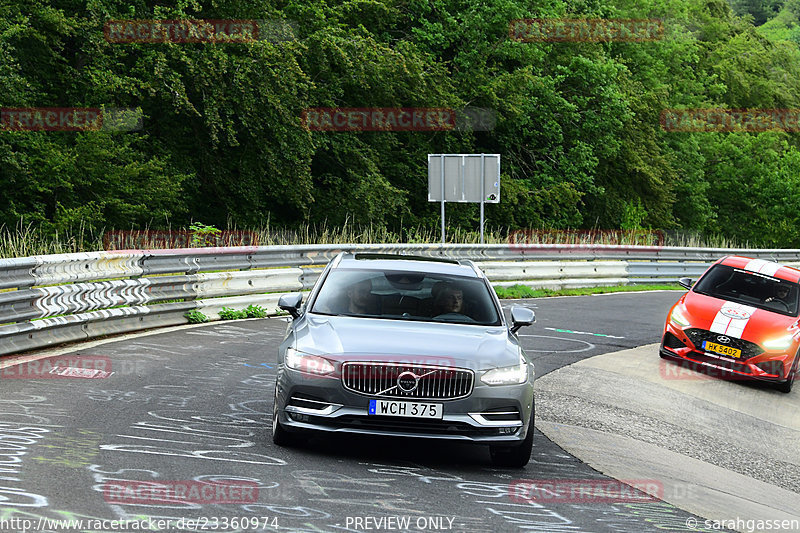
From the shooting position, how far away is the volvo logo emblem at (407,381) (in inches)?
280

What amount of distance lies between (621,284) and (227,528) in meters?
23.8

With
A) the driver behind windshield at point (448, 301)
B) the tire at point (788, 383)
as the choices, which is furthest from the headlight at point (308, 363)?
the tire at point (788, 383)

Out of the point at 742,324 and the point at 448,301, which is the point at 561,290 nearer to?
the point at 742,324

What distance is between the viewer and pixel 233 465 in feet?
22.1

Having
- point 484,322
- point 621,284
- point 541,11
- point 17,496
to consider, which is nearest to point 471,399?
point 484,322

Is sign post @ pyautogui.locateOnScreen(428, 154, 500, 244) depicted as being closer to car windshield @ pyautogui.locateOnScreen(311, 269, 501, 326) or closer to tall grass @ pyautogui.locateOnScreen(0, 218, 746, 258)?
tall grass @ pyautogui.locateOnScreen(0, 218, 746, 258)

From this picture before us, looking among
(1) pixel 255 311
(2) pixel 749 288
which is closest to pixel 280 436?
(1) pixel 255 311

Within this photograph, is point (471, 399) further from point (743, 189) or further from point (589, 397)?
point (743, 189)

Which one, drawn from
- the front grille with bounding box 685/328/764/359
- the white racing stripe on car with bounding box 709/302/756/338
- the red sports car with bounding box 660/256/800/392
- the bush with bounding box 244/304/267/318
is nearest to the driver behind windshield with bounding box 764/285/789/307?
the red sports car with bounding box 660/256/800/392

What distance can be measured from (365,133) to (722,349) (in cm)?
2829

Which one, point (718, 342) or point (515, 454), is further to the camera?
point (718, 342)

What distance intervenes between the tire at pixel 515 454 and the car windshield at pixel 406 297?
1.14 metres

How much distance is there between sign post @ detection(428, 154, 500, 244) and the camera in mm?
27266

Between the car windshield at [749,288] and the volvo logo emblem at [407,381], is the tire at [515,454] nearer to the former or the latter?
the volvo logo emblem at [407,381]
